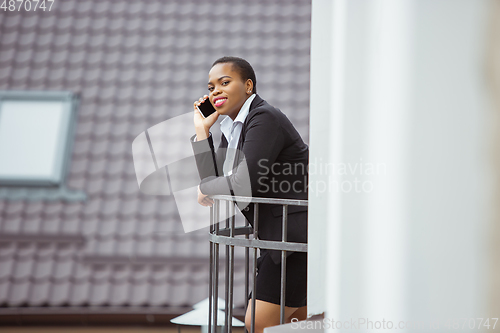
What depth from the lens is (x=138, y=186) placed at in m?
4.26

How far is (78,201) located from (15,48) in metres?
1.80

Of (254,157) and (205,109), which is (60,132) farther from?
(254,157)

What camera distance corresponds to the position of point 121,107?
4312 millimetres

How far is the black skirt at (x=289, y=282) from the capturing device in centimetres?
158

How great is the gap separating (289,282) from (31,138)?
11.9ft

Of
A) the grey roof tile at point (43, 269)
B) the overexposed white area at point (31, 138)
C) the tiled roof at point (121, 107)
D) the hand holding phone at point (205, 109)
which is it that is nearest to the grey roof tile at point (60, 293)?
the tiled roof at point (121, 107)

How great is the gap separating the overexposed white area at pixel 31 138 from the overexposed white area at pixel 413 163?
4.11 metres

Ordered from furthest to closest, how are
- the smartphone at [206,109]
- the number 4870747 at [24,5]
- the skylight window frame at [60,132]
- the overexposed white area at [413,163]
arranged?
the number 4870747 at [24,5], the skylight window frame at [60,132], the smartphone at [206,109], the overexposed white area at [413,163]

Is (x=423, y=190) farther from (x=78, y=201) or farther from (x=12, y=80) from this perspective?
(x=12, y=80)

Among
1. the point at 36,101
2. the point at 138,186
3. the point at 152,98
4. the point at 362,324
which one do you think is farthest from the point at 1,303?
the point at 362,324

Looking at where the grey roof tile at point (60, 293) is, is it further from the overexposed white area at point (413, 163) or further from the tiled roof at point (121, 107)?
the overexposed white area at point (413, 163)

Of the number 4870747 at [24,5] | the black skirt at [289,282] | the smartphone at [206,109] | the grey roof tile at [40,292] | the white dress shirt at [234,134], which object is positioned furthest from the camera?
the number 4870747 at [24,5]

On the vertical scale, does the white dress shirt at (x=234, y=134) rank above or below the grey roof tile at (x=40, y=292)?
above

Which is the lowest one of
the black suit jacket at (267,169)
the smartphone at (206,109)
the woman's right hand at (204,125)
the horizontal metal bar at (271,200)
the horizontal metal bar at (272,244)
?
the horizontal metal bar at (272,244)
